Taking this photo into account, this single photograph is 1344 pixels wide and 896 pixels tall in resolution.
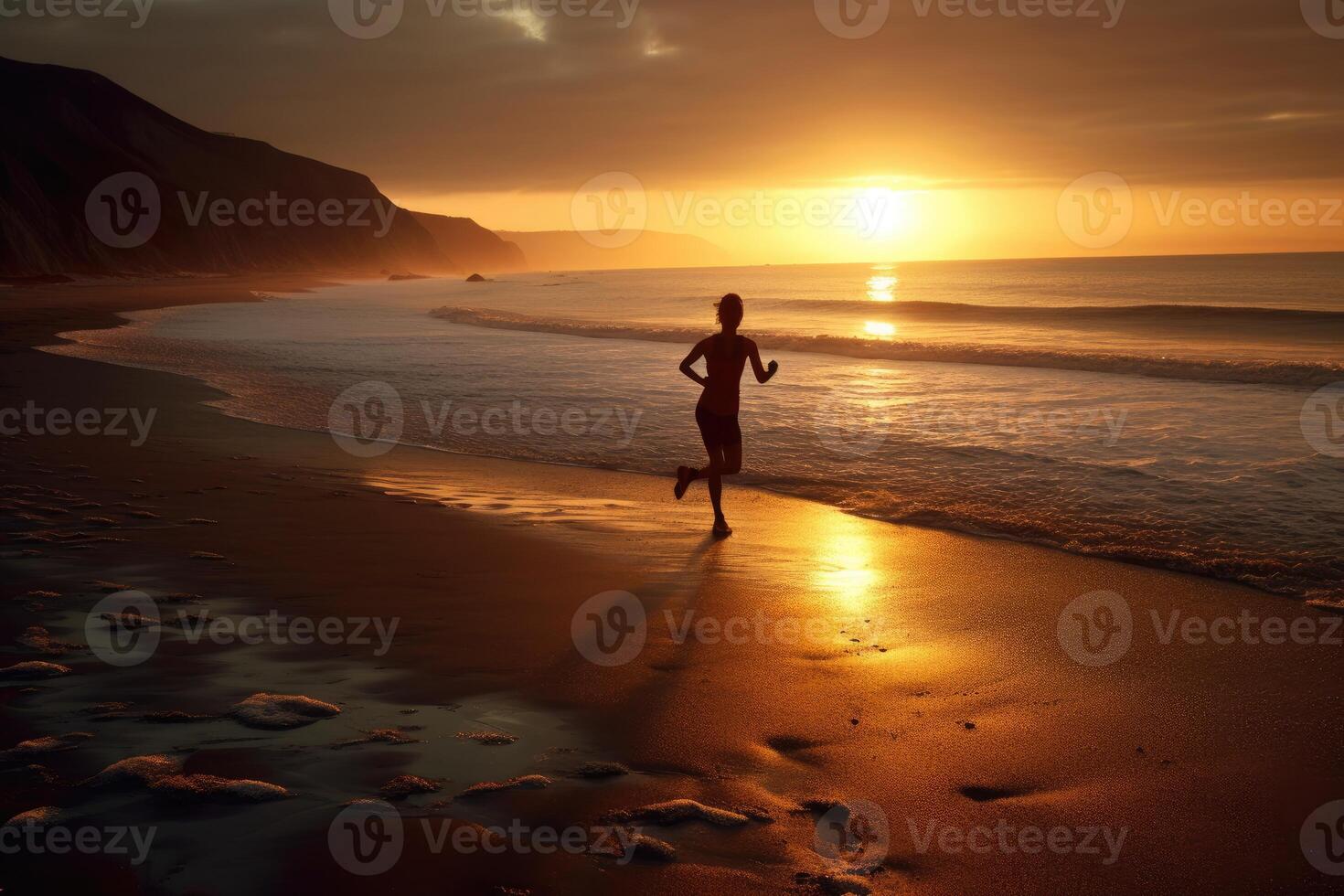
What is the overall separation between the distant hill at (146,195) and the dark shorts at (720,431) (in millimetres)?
70551

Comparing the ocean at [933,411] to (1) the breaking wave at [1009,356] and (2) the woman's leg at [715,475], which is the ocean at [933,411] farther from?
(2) the woman's leg at [715,475]

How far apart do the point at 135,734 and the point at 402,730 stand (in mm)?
→ 947

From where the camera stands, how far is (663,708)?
4.10m

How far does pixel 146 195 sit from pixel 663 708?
110 meters

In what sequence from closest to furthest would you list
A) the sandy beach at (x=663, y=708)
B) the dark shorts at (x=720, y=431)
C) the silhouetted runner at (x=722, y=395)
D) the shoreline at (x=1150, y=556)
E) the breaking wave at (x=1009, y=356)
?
the sandy beach at (x=663, y=708) < the shoreline at (x=1150, y=556) < the silhouetted runner at (x=722, y=395) < the dark shorts at (x=720, y=431) < the breaking wave at (x=1009, y=356)

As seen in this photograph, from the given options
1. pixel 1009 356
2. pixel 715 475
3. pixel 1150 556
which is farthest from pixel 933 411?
pixel 1009 356

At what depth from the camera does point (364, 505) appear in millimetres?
7898

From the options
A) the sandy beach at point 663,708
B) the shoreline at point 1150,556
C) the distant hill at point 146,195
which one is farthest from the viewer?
the distant hill at point 146,195

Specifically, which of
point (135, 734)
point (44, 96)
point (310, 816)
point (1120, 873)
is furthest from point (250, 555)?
point (44, 96)

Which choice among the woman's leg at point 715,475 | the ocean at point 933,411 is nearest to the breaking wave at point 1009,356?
the ocean at point 933,411

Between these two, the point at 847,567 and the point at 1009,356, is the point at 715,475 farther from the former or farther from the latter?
the point at 1009,356

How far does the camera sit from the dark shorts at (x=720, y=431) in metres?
7.98

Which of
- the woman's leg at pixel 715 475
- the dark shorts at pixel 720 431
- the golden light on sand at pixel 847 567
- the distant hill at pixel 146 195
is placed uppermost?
the distant hill at pixel 146 195

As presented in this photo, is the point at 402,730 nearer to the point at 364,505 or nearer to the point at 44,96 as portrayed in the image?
the point at 364,505
